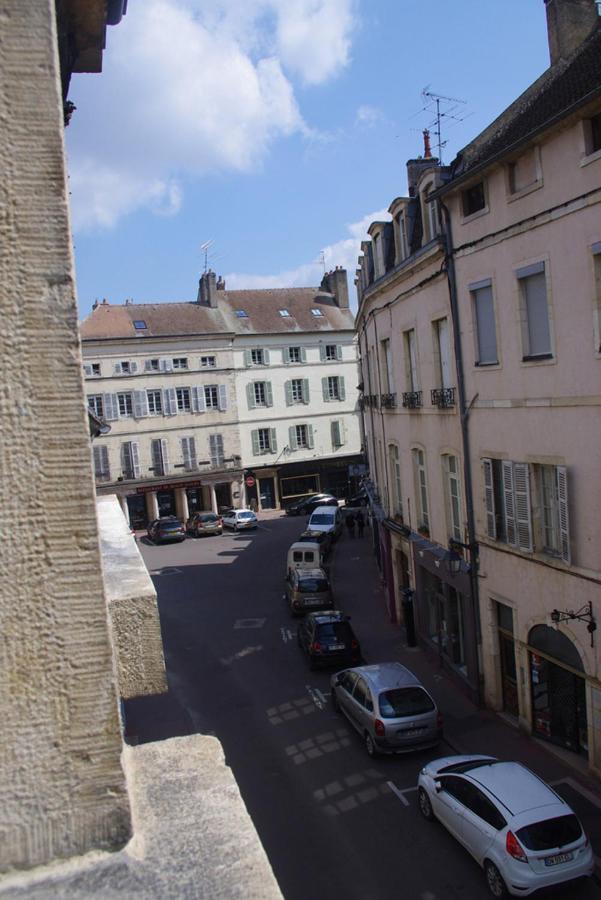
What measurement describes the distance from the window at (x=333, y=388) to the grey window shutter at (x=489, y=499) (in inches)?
1410

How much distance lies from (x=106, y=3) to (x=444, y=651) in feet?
62.5

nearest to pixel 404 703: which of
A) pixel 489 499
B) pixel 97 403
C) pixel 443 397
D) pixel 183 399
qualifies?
pixel 489 499

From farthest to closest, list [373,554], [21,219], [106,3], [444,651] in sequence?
[373,554]
[444,651]
[106,3]
[21,219]

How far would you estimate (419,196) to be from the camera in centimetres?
1950

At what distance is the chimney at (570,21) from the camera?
54.6 feet

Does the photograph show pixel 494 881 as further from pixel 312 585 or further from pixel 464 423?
pixel 312 585

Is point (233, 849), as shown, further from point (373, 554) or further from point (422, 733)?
point (373, 554)

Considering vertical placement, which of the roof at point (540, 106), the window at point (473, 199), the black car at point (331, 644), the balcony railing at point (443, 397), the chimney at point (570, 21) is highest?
the chimney at point (570, 21)

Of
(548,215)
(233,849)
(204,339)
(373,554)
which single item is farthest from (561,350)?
(204,339)

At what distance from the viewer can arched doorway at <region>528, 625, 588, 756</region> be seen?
46.5 feet

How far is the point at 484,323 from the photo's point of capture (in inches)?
640

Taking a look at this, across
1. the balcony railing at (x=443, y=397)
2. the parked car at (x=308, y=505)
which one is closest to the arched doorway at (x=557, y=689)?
the balcony railing at (x=443, y=397)

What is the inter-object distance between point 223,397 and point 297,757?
35058 millimetres

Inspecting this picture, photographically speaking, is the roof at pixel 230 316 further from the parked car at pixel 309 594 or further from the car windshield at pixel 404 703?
the car windshield at pixel 404 703
